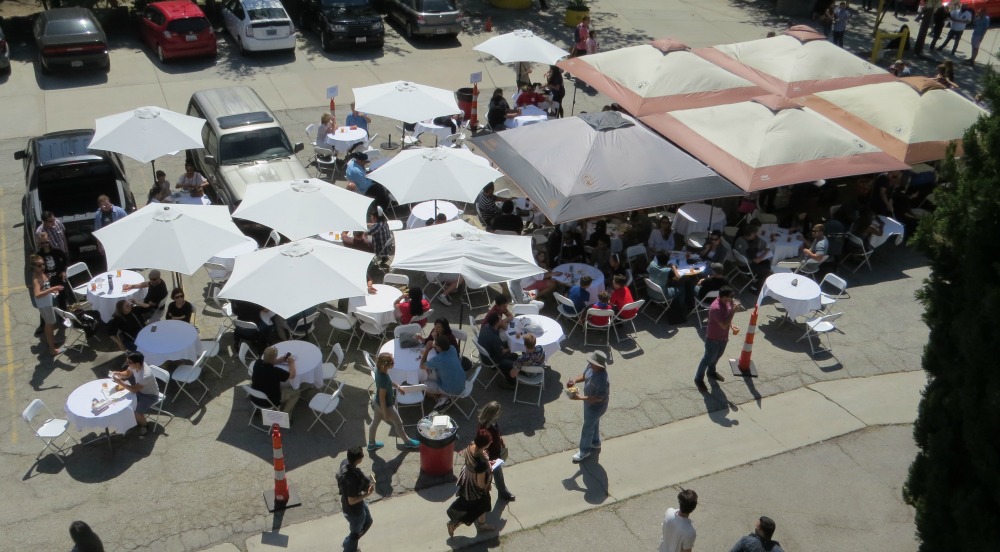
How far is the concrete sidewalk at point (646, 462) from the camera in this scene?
932cm

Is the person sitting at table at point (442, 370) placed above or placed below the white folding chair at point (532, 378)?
above

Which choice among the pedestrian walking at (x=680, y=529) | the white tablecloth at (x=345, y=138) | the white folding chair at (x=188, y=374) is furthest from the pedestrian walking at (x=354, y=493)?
the white tablecloth at (x=345, y=138)

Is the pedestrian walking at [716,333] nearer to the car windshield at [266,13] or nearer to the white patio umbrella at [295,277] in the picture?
the white patio umbrella at [295,277]

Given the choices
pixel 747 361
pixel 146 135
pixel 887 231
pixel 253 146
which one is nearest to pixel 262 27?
pixel 253 146

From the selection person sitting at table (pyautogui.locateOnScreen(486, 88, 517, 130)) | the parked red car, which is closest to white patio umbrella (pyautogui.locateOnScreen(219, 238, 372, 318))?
person sitting at table (pyautogui.locateOnScreen(486, 88, 517, 130))

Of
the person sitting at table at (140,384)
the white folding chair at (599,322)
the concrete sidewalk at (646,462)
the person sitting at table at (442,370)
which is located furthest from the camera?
the white folding chair at (599,322)

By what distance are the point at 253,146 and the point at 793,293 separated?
9579mm

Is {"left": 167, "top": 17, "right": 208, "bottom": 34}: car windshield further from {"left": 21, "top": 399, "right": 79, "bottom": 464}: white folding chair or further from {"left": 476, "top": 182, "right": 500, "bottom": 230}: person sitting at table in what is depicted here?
{"left": 21, "top": 399, "right": 79, "bottom": 464}: white folding chair

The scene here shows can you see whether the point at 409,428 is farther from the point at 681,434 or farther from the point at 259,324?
the point at 681,434

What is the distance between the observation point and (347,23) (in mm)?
24078

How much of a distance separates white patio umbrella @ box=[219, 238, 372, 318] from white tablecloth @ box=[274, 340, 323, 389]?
91cm

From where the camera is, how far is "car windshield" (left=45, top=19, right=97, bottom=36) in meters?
21.9

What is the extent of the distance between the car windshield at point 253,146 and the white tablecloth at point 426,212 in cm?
274

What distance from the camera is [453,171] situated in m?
13.5
